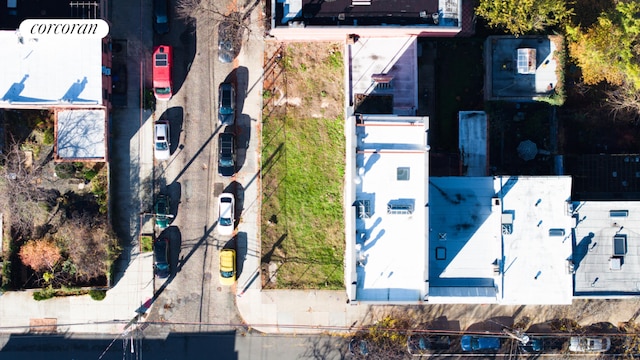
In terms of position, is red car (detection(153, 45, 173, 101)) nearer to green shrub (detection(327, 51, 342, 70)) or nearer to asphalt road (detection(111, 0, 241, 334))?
asphalt road (detection(111, 0, 241, 334))

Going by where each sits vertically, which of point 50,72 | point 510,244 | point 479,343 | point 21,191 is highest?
point 50,72

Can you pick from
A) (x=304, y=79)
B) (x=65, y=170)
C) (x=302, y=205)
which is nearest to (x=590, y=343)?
(x=302, y=205)

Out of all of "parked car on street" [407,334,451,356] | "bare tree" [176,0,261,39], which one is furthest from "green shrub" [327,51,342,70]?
"parked car on street" [407,334,451,356]

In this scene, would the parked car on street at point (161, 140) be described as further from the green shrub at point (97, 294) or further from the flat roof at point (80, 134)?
the green shrub at point (97, 294)

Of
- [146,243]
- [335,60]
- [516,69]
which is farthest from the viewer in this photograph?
[335,60]

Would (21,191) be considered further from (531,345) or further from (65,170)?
(531,345)

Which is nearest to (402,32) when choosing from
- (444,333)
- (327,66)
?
(327,66)
